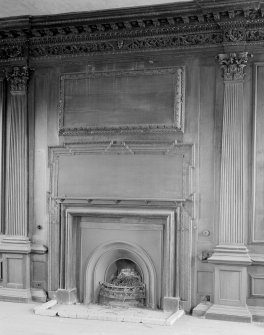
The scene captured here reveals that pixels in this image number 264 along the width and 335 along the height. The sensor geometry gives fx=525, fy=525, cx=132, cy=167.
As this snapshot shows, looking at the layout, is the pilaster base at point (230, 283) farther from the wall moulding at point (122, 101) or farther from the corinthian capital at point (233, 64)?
the corinthian capital at point (233, 64)

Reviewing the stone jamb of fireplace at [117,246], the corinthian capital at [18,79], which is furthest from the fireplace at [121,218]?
the corinthian capital at [18,79]

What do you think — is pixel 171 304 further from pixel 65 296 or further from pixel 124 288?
pixel 65 296

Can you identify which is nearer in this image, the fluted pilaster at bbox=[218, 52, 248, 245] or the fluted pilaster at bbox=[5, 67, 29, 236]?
the fluted pilaster at bbox=[218, 52, 248, 245]

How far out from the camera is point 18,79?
21.9ft

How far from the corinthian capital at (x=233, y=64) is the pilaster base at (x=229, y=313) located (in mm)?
2561

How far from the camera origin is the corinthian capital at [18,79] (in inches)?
262

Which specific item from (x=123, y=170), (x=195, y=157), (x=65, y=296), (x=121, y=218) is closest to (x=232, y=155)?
(x=195, y=157)

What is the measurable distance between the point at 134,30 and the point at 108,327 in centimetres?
341

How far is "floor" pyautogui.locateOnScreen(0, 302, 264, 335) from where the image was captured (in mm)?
5379

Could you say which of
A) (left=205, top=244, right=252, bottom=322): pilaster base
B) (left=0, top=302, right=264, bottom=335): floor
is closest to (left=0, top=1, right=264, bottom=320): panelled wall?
(left=205, top=244, right=252, bottom=322): pilaster base

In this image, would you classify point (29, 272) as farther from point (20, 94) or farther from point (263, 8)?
point (263, 8)

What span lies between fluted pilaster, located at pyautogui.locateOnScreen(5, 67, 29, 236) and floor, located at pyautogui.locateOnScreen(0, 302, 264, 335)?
4.02 feet

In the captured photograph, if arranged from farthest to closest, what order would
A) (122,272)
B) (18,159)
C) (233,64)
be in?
(18,159)
(122,272)
(233,64)

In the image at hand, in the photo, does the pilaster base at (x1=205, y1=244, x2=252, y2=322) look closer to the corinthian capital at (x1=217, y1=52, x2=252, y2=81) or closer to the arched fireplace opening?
the arched fireplace opening
